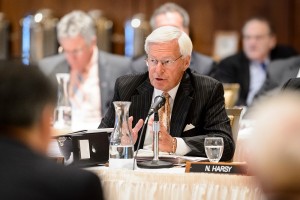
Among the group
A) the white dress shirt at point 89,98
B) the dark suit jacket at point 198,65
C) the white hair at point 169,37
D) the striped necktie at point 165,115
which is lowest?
the white dress shirt at point 89,98

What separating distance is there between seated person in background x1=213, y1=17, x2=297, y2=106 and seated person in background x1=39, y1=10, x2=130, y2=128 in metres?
1.60

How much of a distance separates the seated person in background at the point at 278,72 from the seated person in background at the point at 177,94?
2956 mm

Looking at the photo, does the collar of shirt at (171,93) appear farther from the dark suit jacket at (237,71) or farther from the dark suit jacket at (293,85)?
the dark suit jacket at (237,71)

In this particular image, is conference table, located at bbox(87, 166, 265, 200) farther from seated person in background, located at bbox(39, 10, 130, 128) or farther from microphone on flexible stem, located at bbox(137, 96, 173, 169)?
seated person in background, located at bbox(39, 10, 130, 128)

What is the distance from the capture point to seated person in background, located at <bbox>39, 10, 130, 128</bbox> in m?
5.98

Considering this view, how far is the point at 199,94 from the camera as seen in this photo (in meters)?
3.91

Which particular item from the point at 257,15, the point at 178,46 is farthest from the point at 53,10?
the point at 178,46

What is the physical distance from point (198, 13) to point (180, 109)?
16.5ft

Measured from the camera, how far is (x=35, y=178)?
5.35 feet

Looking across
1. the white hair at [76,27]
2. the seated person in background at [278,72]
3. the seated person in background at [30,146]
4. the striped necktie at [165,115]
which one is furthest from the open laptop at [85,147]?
the seated person in background at [278,72]

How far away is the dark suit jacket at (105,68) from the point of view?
19.7 feet

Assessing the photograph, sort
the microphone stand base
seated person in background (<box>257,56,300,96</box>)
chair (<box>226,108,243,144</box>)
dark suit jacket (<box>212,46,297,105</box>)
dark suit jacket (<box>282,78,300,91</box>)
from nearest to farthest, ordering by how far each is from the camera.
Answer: the microphone stand base → dark suit jacket (<box>282,78,300,91</box>) → chair (<box>226,108,243,144</box>) → seated person in background (<box>257,56,300,96</box>) → dark suit jacket (<box>212,46,297,105</box>)

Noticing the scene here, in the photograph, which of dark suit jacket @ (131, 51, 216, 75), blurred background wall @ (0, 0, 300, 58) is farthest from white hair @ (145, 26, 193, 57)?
blurred background wall @ (0, 0, 300, 58)

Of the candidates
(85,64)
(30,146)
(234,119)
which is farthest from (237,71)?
(30,146)
